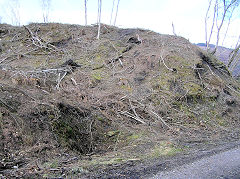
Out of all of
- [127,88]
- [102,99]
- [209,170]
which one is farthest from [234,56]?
[209,170]

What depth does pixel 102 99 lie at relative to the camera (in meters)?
7.48

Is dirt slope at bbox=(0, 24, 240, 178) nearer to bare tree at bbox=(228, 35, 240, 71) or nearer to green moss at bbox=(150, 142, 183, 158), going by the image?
green moss at bbox=(150, 142, 183, 158)

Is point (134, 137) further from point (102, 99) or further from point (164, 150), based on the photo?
point (102, 99)

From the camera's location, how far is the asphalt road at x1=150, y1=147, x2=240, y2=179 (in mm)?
3840

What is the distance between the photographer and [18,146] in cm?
439

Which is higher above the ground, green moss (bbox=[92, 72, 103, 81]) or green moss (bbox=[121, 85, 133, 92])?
green moss (bbox=[92, 72, 103, 81])

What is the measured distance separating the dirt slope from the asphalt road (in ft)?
2.84

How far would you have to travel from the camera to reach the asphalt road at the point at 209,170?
384 cm

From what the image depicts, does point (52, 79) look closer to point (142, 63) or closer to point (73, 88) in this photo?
point (73, 88)

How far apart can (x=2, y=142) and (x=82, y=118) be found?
7.25ft

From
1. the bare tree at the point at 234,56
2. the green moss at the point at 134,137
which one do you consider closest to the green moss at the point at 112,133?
the green moss at the point at 134,137

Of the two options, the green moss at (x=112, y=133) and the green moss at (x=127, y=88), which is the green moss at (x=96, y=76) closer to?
the green moss at (x=127, y=88)

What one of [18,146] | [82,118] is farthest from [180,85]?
[18,146]

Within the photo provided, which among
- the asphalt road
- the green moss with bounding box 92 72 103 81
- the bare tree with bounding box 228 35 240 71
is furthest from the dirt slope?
the bare tree with bounding box 228 35 240 71
